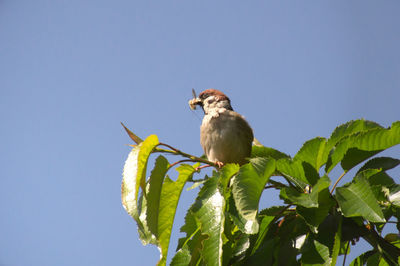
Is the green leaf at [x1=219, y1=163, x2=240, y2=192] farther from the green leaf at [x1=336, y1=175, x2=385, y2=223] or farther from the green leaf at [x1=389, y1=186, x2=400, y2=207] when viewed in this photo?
the green leaf at [x1=389, y1=186, x2=400, y2=207]

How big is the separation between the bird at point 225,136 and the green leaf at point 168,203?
5.57ft

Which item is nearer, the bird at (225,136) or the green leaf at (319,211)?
the green leaf at (319,211)

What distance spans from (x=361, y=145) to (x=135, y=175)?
95cm

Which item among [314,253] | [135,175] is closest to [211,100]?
[135,175]

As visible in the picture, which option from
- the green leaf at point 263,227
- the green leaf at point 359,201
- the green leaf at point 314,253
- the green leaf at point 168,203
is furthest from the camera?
the green leaf at point 263,227

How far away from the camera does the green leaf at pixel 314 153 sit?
73.2 inches

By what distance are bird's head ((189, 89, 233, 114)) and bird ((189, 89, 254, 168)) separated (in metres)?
0.07

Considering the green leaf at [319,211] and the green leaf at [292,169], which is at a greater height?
the green leaf at [292,169]

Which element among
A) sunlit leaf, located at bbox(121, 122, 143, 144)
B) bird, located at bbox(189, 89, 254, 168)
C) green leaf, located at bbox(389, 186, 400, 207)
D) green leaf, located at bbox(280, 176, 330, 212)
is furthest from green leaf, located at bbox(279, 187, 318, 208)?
bird, located at bbox(189, 89, 254, 168)

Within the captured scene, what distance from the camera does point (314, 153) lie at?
1866 millimetres

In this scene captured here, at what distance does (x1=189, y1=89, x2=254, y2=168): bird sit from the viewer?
144 inches

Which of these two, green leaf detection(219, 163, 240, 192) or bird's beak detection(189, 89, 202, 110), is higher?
bird's beak detection(189, 89, 202, 110)

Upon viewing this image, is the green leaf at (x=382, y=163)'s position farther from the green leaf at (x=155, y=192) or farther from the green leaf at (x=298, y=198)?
the green leaf at (x=155, y=192)

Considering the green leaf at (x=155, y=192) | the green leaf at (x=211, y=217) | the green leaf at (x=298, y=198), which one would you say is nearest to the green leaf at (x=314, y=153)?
the green leaf at (x=298, y=198)
